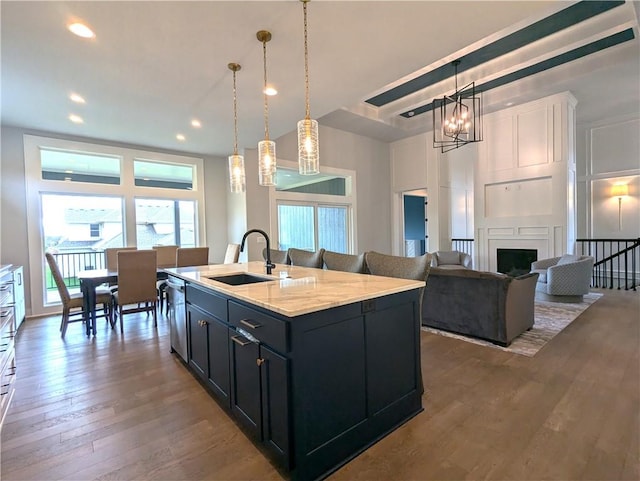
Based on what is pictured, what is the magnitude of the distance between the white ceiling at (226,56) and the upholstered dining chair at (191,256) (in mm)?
1916

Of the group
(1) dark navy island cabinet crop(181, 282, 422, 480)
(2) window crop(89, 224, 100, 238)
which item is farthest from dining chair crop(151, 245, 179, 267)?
(1) dark navy island cabinet crop(181, 282, 422, 480)

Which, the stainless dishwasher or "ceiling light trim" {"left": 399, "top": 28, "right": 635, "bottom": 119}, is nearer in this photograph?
the stainless dishwasher

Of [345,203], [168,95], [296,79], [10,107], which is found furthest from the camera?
[345,203]

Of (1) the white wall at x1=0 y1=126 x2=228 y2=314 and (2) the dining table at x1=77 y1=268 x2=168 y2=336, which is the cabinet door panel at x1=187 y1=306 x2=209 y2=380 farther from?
(1) the white wall at x1=0 y1=126 x2=228 y2=314

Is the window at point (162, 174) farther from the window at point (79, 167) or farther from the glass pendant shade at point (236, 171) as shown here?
the glass pendant shade at point (236, 171)

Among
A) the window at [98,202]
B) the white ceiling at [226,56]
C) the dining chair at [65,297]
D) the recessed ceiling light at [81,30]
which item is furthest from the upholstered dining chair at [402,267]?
the window at [98,202]

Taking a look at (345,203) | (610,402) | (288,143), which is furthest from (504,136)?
(610,402)

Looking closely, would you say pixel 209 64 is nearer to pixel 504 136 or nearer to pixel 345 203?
pixel 345 203

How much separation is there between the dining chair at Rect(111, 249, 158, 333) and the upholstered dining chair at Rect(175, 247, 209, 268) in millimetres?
576

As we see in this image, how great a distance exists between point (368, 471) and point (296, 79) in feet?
11.7

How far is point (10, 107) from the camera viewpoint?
4.00m

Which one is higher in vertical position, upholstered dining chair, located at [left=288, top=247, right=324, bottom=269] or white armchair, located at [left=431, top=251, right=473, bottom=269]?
upholstered dining chair, located at [left=288, top=247, right=324, bottom=269]

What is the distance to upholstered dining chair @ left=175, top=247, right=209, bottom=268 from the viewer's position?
4762 mm

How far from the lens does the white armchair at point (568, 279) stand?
479cm
